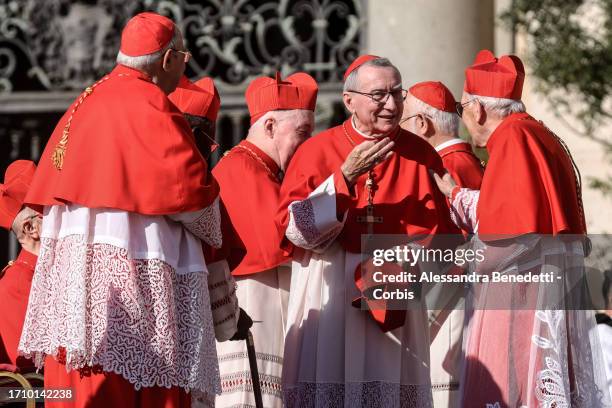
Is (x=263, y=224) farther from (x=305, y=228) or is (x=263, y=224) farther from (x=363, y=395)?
(x=363, y=395)

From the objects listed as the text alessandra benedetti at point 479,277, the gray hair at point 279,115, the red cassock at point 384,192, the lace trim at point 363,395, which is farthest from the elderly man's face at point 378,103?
the lace trim at point 363,395

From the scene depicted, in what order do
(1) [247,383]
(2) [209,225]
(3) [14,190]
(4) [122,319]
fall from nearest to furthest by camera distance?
1. (4) [122,319]
2. (2) [209,225]
3. (1) [247,383]
4. (3) [14,190]

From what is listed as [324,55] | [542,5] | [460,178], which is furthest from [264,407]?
[324,55]

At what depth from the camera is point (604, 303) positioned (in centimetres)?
858

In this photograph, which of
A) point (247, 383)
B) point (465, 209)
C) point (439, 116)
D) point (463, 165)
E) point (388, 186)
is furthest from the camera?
point (439, 116)

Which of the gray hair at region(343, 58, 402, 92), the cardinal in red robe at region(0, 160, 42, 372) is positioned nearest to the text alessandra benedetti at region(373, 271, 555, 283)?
the gray hair at region(343, 58, 402, 92)

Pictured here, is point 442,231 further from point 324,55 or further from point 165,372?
point 324,55

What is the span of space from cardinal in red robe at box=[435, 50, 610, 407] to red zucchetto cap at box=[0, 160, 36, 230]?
7.49 feet

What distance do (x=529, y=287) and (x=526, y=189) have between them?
0.49 metres

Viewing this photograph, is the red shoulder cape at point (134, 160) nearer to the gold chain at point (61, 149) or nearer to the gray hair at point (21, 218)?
the gold chain at point (61, 149)

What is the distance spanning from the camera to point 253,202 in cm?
856

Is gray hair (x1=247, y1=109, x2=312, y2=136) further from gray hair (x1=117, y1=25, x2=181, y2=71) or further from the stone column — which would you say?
the stone column

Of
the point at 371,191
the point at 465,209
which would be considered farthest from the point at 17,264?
the point at 465,209

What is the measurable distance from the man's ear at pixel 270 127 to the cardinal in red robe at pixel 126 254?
1.88 m
